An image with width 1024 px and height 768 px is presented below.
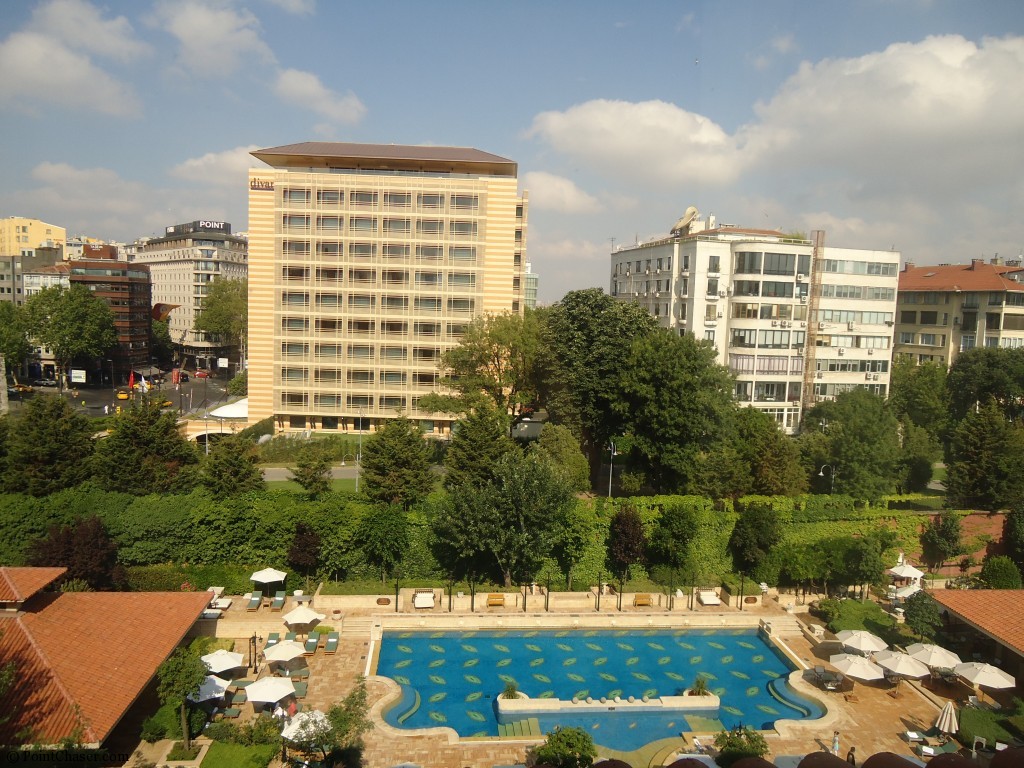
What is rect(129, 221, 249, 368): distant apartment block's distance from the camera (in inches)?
3797

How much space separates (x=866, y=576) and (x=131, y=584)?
25975 millimetres

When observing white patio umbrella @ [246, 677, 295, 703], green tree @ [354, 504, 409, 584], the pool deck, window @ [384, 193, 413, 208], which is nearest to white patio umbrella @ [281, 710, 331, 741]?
white patio umbrella @ [246, 677, 295, 703]

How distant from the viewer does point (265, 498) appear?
26422 mm

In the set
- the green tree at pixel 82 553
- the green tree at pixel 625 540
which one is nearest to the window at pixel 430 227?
the green tree at pixel 625 540

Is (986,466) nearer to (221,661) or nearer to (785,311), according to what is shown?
(785,311)

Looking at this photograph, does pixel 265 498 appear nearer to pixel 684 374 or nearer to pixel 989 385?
pixel 684 374

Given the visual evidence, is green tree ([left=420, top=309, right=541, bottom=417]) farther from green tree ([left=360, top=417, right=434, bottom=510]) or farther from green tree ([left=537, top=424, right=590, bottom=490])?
green tree ([left=360, top=417, right=434, bottom=510])

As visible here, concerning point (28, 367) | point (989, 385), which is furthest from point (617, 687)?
point (28, 367)

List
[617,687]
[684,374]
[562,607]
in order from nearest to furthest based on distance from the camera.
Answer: [617,687] → [562,607] → [684,374]

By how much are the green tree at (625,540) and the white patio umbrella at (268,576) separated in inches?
472

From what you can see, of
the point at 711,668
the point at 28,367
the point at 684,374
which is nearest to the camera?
the point at 711,668

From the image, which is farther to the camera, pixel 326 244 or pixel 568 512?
pixel 326 244

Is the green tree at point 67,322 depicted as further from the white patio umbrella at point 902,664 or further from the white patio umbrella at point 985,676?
the white patio umbrella at point 985,676

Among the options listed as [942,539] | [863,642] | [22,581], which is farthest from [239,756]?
[942,539]
